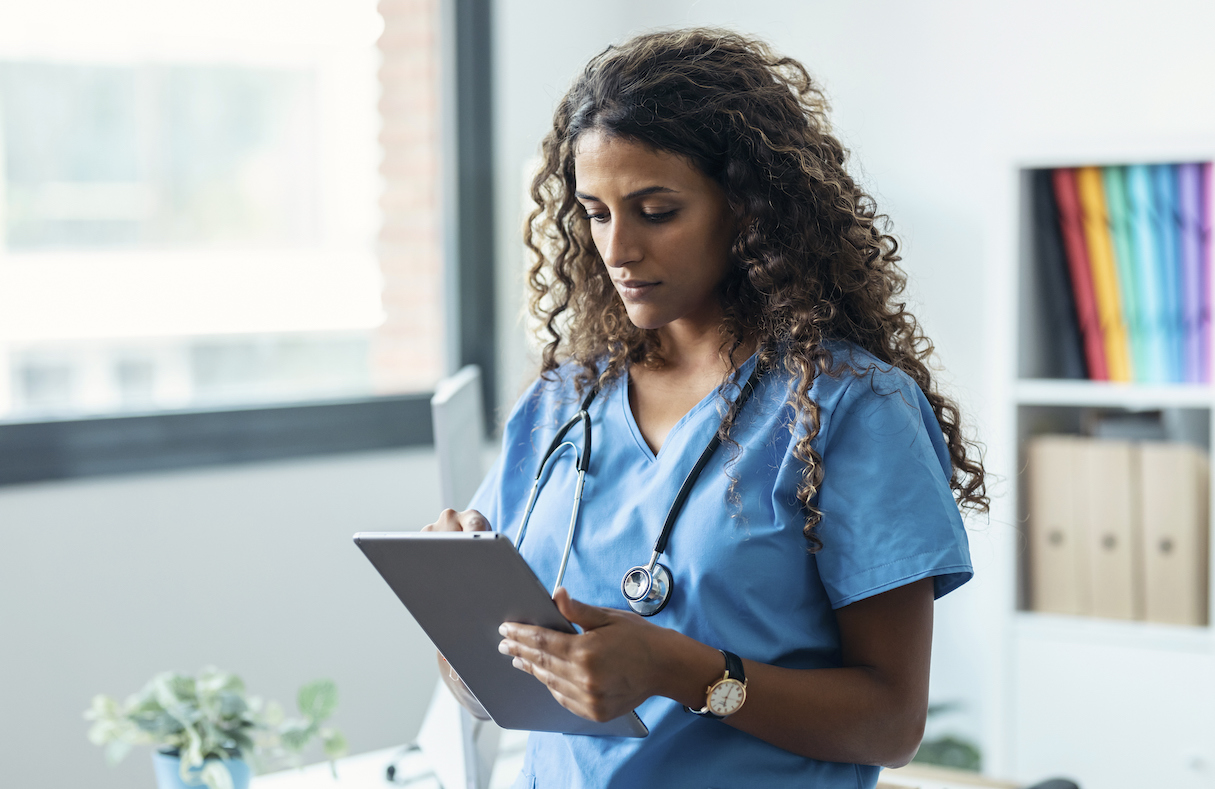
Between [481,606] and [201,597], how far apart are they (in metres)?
1.57

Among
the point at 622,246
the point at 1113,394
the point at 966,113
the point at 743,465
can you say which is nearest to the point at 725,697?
the point at 743,465

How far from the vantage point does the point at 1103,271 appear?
2068mm

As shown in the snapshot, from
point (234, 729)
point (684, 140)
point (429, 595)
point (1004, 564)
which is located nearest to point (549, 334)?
point (684, 140)

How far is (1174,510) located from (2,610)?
2.26m

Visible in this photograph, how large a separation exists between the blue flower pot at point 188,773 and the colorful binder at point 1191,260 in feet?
5.95

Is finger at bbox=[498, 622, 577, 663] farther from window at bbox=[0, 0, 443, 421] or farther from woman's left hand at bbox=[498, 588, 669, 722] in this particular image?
window at bbox=[0, 0, 443, 421]

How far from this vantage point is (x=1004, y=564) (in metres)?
2.13

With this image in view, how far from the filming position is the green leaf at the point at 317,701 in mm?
1468

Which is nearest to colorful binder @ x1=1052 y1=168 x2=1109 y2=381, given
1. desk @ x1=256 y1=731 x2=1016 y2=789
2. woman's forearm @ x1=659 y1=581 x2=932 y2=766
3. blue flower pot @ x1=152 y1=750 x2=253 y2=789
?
desk @ x1=256 y1=731 x2=1016 y2=789

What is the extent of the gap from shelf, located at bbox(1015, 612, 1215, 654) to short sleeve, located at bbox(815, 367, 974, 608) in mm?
1280

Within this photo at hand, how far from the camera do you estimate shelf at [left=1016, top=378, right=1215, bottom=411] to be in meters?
1.98

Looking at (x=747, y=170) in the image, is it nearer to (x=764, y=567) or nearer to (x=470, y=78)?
(x=764, y=567)

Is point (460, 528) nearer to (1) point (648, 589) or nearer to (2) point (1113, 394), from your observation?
(1) point (648, 589)

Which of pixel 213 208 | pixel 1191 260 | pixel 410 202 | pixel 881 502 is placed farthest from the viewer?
pixel 410 202
